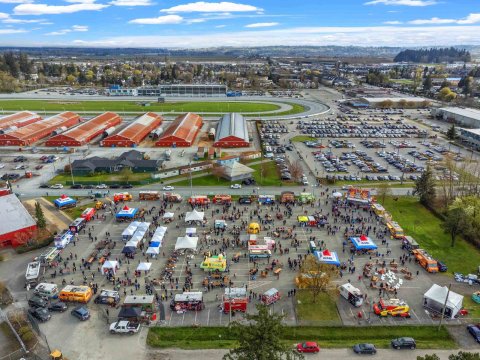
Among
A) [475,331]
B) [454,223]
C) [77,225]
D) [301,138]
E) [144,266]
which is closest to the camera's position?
[475,331]

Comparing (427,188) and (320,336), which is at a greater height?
(427,188)

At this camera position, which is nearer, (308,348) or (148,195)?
(308,348)

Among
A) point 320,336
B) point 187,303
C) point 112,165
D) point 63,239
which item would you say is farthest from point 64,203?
point 320,336

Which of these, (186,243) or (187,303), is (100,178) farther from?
(187,303)

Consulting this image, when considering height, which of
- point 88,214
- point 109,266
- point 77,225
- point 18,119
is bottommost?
point 109,266

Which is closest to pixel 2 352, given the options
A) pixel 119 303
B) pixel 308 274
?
pixel 119 303

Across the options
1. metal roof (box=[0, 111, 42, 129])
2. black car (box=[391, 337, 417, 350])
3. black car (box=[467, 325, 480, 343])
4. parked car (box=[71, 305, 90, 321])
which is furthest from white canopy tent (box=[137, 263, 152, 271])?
metal roof (box=[0, 111, 42, 129])

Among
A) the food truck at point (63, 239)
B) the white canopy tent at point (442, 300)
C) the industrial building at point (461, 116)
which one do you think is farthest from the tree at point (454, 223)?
the industrial building at point (461, 116)

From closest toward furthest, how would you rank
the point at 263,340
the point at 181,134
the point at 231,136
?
the point at 263,340, the point at 231,136, the point at 181,134
